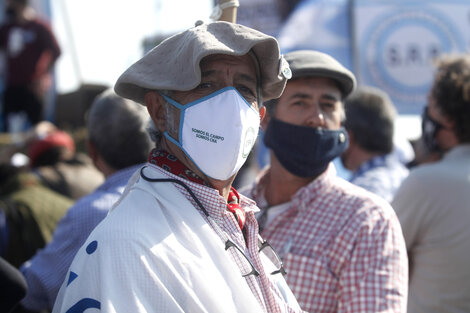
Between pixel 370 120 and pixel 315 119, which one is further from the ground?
pixel 315 119

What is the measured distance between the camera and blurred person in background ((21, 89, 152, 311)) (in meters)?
3.02

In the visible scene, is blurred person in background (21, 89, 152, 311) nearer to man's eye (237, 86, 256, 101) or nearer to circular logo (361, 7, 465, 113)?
man's eye (237, 86, 256, 101)

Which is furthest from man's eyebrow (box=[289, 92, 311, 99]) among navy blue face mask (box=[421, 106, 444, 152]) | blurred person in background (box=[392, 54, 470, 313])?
navy blue face mask (box=[421, 106, 444, 152])

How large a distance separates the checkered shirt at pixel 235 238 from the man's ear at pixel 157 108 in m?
0.16

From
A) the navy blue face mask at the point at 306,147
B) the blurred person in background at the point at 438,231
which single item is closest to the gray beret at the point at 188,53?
the navy blue face mask at the point at 306,147

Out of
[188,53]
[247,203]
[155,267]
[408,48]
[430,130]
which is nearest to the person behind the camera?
[155,267]

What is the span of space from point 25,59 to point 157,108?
6.38 m

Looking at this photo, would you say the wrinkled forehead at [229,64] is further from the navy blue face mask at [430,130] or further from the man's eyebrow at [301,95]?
the navy blue face mask at [430,130]

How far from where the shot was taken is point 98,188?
10.7ft

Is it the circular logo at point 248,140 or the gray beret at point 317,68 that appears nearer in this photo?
the circular logo at point 248,140

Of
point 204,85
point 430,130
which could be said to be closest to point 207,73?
point 204,85

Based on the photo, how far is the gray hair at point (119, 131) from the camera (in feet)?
10.7

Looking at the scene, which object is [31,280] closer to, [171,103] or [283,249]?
[283,249]

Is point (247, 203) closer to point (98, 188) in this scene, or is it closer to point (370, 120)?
point (98, 188)
